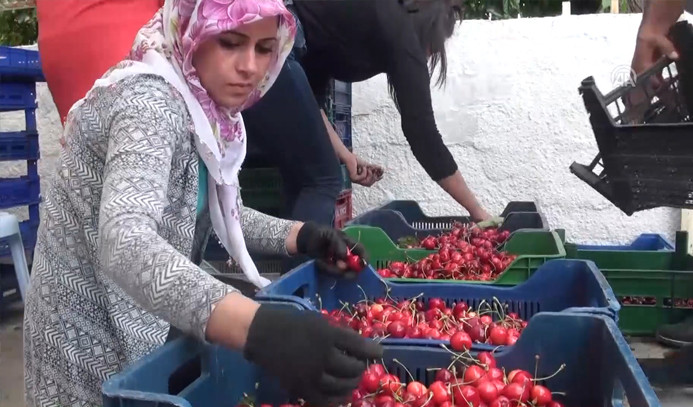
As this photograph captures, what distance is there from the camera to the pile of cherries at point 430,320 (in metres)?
1.66

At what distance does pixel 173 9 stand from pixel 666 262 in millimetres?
2403

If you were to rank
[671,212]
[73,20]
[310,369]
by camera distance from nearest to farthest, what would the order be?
[310,369] → [73,20] → [671,212]

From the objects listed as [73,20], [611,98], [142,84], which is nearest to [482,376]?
[142,84]

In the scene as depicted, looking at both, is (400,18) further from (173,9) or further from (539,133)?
A: (539,133)

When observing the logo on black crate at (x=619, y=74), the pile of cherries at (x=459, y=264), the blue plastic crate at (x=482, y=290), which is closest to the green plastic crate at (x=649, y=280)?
the pile of cherries at (x=459, y=264)

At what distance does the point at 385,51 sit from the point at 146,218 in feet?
5.59

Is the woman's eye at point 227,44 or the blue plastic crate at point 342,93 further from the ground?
the blue plastic crate at point 342,93

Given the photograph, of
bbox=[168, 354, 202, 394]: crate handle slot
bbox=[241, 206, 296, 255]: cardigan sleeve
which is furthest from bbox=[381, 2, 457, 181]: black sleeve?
bbox=[168, 354, 202, 394]: crate handle slot

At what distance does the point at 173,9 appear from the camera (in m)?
1.38

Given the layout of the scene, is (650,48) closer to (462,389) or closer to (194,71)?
(462,389)

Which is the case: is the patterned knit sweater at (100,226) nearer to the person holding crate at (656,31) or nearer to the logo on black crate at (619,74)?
the person holding crate at (656,31)

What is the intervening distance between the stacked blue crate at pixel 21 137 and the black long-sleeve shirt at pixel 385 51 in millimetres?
1448

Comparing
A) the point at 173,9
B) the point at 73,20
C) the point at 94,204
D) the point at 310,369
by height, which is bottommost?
the point at 310,369

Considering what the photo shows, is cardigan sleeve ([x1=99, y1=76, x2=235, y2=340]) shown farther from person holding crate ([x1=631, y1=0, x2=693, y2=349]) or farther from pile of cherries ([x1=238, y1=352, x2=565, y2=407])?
person holding crate ([x1=631, y1=0, x2=693, y2=349])
